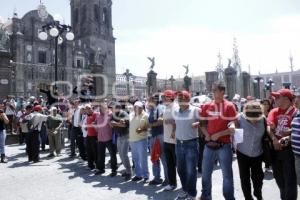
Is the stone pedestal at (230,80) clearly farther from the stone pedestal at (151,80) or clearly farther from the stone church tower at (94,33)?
the stone church tower at (94,33)

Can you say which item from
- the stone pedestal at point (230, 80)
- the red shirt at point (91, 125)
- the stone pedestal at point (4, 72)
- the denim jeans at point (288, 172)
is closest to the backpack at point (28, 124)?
the red shirt at point (91, 125)

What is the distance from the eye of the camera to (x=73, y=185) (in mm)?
8133

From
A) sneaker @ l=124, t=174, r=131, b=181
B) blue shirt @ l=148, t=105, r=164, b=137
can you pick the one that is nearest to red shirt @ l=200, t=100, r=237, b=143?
blue shirt @ l=148, t=105, r=164, b=137

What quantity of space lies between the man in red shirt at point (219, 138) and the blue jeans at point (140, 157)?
244cm

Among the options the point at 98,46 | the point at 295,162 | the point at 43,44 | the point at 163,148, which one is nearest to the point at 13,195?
the point at 163,148

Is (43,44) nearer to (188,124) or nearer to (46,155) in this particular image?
(46,155)

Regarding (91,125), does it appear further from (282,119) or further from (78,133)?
(282,119)

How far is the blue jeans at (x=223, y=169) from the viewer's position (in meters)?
5.96

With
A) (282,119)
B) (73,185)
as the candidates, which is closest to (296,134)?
(282,119)

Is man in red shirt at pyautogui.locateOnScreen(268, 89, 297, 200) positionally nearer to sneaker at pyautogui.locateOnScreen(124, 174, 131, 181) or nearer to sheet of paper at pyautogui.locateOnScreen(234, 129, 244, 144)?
sheet of paper at pyautogui.locateOnScreen(234, 129, 244, 144)

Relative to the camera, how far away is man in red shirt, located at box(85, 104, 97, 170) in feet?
32.4

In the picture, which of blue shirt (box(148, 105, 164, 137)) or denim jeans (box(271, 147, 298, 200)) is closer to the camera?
denim jeans (box(271, 147, 298, 200))

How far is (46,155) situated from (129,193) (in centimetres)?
631

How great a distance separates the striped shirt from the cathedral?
122 ft
